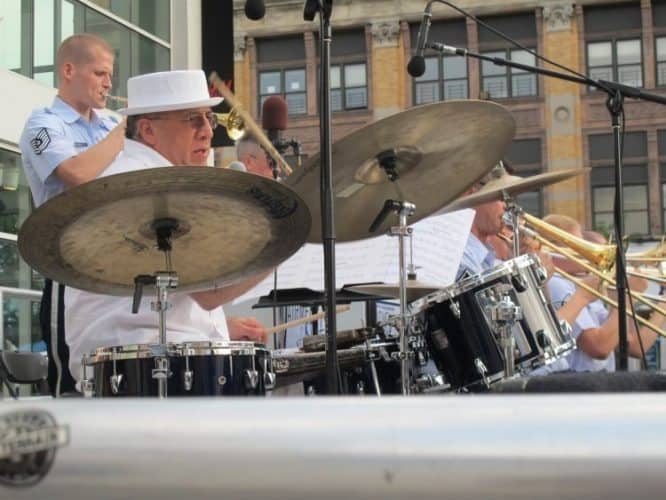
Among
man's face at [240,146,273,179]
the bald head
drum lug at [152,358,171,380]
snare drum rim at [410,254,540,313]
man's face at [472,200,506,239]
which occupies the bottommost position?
drum lug at [152,358,171,380]

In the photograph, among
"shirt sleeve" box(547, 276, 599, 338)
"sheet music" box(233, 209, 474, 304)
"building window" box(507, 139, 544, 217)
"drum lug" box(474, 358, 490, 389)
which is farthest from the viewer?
"building window" box(507, 139, 544, 217)

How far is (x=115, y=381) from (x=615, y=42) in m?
31.1

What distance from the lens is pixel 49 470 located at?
0.89 metres

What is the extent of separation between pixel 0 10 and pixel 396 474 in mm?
11816

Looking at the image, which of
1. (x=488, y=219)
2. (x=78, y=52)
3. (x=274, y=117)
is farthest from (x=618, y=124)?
(x=274, y=117)

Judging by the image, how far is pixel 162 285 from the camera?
11.2 feet

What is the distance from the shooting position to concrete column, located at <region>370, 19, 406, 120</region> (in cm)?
3306

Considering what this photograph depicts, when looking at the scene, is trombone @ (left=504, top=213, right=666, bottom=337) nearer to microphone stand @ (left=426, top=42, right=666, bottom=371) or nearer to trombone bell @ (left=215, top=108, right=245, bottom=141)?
microphone stand @ (left=426, top=42, right=666, bottom=371)

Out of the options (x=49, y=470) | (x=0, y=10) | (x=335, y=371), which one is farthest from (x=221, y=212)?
(x=0, y=10)

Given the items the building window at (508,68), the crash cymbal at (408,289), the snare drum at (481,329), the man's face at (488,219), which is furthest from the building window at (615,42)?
the snare drum at (481,329)

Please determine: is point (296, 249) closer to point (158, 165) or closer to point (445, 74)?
point (158, 165)

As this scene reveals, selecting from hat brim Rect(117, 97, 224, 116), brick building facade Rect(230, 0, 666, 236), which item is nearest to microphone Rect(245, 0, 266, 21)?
hat brim Rect(117, 97, 224, 116)

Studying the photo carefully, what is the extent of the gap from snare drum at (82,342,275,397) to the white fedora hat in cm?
103

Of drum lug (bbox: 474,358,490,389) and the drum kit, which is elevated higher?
the drum kit
